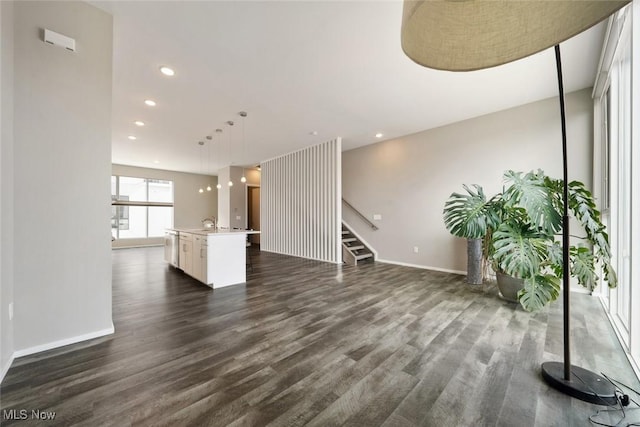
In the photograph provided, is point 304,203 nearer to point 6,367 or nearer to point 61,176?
point 61,176

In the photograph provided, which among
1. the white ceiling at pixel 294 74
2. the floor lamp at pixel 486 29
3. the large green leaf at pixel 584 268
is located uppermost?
the white ceiling at pixel 294 74

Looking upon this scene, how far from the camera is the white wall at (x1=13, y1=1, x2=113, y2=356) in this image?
1.96m

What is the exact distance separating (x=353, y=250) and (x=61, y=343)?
509 centimetres

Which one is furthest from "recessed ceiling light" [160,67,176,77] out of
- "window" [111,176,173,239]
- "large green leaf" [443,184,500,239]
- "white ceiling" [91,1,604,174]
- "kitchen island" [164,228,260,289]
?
"window" [111,176,173,239]

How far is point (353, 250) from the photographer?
6.14m

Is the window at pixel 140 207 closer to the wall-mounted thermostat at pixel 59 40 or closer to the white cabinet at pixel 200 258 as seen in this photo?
the white cabinet at pixel 200 258

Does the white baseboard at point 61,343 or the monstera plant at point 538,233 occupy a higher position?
the monstera plant at point 538,233

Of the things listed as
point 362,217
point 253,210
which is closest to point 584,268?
point 362,217

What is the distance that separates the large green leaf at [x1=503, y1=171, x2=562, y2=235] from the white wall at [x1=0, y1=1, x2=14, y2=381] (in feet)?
15.4

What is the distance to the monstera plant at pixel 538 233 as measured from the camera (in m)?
2.54

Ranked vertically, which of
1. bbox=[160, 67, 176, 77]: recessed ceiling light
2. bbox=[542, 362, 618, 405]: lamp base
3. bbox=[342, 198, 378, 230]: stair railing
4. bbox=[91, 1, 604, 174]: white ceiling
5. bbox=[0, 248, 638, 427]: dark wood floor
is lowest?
bbox=[0, 248, 638, 427]: dark wood floor

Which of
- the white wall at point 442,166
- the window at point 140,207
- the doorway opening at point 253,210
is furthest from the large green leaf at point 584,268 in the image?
the window at point 140,207

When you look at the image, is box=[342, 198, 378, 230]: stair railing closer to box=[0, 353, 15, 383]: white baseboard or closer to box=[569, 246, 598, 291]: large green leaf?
box=[569, 246, 598, 291]: large green leaf

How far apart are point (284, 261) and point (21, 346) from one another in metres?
4.44
